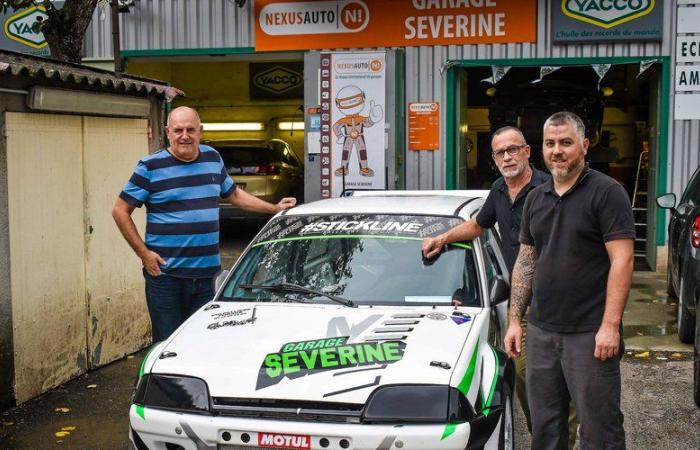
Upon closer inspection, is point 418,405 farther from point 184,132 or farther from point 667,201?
point 667,201

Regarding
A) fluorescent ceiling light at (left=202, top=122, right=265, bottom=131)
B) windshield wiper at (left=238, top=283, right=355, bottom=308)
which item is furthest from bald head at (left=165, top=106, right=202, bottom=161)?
fluorescent ceiling light at (left=202, top=122, right=265, bottom=131)

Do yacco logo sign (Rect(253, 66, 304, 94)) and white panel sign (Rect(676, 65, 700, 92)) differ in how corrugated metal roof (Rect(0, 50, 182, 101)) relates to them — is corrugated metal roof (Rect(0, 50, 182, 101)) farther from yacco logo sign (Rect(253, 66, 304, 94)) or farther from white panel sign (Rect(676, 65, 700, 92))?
yacco logo sign (Rect(253, 66, 304, 94))

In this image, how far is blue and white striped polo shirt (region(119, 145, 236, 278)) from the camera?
5.50 meters

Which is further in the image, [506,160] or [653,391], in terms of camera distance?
[653,391]

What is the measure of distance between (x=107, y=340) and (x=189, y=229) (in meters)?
2.32

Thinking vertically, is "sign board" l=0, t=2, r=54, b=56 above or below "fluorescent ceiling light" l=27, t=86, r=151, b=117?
above

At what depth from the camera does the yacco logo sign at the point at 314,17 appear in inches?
476

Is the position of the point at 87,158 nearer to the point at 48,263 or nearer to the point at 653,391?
the point at 48,263

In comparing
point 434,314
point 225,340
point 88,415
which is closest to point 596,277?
point 434,314

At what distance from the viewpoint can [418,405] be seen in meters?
3.73

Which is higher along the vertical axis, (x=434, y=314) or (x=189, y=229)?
(x=189, y=229)

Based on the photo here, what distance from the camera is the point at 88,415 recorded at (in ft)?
20.0

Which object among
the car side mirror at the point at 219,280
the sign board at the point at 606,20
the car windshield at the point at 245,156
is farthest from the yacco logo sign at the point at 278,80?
the car side mirror at the point at 219,280

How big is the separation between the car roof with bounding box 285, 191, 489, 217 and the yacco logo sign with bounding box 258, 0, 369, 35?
254 inches
